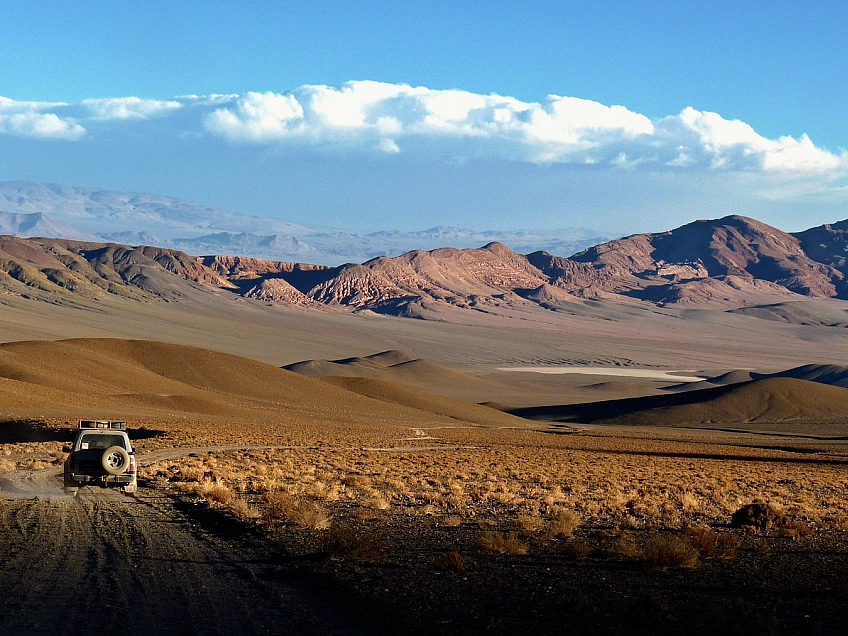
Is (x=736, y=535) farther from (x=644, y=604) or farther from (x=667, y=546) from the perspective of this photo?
(x=644, y=604)

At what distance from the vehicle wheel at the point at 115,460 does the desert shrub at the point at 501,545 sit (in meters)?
7.48

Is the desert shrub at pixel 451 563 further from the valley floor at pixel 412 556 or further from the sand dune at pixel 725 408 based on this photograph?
the sand dune at pixel 725 408

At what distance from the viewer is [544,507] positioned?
1769 centimetres

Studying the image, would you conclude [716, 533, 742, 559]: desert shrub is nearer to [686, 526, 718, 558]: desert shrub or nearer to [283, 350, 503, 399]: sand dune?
[686, 526, 718, 558]: desert shrub

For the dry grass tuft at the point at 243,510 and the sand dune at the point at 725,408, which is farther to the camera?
the sand dune at the point at 725,408

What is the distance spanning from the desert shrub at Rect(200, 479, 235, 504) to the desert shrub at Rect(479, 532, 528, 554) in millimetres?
5862

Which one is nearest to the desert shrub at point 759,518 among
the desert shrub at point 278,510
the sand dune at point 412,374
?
the desert shrub at point 278,510

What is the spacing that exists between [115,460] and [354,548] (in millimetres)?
7196

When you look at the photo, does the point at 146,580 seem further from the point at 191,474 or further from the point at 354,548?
the point at 191,474

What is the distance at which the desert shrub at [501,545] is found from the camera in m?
12.1

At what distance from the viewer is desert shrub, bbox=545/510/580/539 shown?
13570 mm

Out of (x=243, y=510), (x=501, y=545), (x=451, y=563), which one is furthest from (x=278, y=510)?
(x=451, y=563)

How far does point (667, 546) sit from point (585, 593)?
6.37 feet

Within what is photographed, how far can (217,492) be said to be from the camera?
1739 cm
